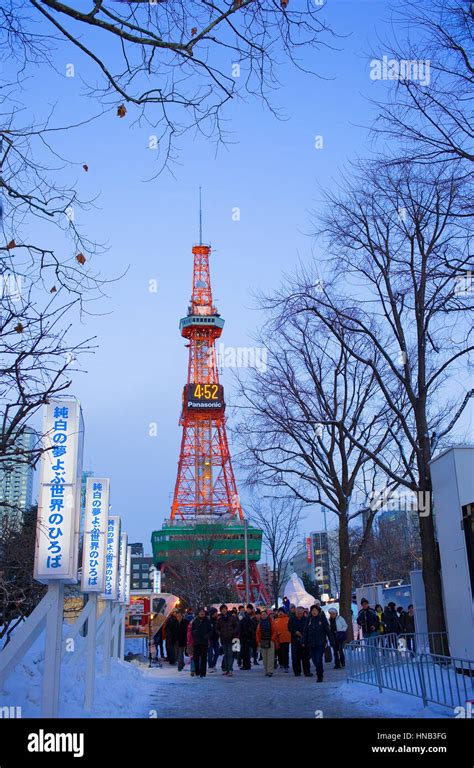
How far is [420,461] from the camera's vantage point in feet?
50.2

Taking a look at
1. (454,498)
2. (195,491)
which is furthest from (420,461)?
(195,491)

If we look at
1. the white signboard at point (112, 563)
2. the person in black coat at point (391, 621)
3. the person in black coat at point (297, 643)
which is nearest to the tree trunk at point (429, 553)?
the person in black coat at point (297, 643)

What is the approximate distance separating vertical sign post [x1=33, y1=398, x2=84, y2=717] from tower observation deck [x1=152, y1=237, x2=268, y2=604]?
55.4 meters

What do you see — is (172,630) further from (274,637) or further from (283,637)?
(283,637)

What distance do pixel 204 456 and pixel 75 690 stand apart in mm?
63039

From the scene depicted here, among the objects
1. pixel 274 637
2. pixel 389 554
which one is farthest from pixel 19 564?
pixel 389 554

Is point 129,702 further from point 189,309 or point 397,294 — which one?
point 189,309

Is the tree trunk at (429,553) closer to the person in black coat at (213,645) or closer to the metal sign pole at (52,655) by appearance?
the person in black coat at (213,645)

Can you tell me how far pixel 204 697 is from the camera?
12.4 metres

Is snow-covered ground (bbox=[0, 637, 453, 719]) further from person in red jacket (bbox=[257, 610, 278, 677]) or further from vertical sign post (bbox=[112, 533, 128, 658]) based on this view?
vertical sign post (bbox=[112, 533, 128, 658])

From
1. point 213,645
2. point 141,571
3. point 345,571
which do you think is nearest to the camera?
point 213,645

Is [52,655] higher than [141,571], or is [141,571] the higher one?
[141,571]

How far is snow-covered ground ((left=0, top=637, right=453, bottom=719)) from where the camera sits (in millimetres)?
9195
